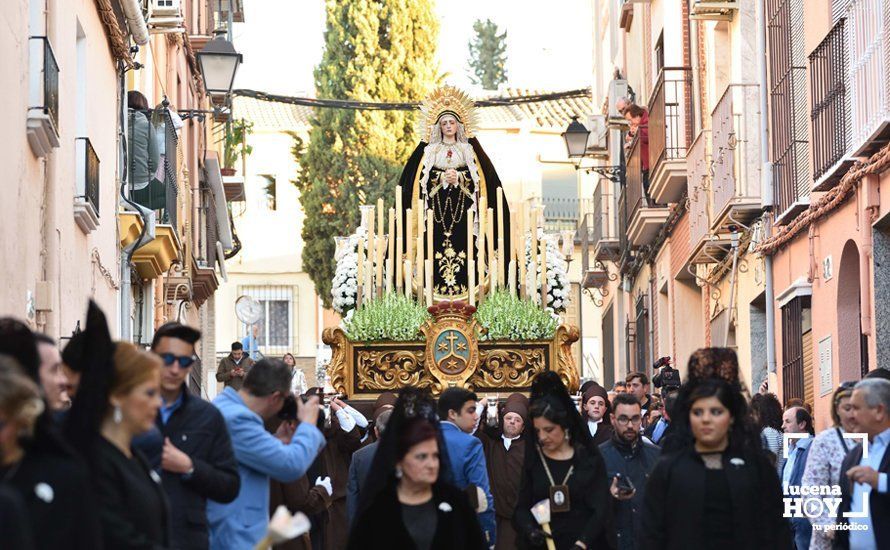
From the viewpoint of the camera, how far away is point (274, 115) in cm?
4888

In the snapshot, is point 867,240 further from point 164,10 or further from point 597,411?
point 164,10

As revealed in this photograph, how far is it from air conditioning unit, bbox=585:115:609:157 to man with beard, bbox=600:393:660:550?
20413mm

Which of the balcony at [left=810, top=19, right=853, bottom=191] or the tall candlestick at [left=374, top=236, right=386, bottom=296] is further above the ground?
the balcony at [left=810, top=19, right=853, bottom=191]

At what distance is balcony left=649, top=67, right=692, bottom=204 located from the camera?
22.4 metres

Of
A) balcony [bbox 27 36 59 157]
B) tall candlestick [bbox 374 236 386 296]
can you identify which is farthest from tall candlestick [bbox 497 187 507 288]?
balcony [bbox 27 36 59 157]

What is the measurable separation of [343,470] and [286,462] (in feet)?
18.6

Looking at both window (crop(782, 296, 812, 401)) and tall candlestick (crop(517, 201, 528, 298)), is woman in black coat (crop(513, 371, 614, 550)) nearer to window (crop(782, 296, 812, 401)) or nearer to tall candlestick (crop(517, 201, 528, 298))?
tall candlestick (crop(517, 201, 528, 298))

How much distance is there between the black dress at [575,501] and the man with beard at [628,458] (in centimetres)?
A: 103

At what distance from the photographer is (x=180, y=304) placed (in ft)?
82.4

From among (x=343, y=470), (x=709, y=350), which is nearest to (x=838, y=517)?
(x=709, y=350)

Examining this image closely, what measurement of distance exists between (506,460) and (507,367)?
3.65m

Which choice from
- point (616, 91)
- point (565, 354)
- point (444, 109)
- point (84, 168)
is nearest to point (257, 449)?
point (84, 168)

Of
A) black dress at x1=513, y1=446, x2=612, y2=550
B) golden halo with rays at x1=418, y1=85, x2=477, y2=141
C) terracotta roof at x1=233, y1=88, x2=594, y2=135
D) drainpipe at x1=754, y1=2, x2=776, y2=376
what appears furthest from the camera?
terracotta roof at x1=233, y1=88, x2=594, y2=135

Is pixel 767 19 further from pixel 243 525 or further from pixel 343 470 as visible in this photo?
pixel 243 525
